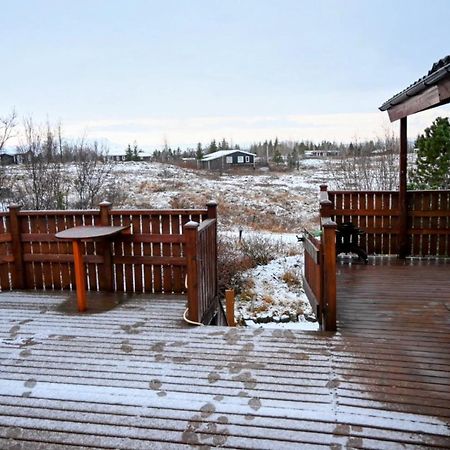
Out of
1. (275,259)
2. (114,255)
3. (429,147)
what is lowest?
(275,259)

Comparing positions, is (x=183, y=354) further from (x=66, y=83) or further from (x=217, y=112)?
(x=217, y=112)

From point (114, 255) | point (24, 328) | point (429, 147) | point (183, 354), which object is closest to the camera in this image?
point (183, 354)

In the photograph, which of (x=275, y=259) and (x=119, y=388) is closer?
(x=119, y=388)

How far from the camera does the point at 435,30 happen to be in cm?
840

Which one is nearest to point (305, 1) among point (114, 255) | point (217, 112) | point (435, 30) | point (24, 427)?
point (435, 30)

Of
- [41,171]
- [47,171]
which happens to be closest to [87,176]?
[47,171]

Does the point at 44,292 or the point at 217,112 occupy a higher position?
the point at 217,112

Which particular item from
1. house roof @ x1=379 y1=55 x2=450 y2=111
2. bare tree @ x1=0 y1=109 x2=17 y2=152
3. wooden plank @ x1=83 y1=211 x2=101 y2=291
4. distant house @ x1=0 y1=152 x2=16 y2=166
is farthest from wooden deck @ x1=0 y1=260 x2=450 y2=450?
distant house @ x1=0 y1=152 x2=16 y2=166

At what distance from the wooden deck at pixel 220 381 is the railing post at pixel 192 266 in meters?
0.19

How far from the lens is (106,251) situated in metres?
4.92

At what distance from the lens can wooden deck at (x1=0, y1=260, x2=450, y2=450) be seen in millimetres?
2297

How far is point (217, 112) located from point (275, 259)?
2849 centimetres

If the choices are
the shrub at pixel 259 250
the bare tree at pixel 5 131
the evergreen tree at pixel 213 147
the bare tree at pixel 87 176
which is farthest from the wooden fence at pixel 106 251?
the evergreen tree at pixel 213 147

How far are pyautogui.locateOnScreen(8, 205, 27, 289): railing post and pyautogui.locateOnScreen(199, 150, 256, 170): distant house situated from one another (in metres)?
33.9
